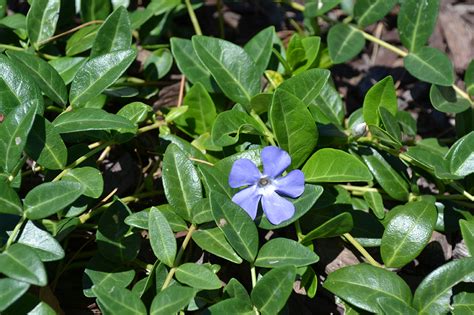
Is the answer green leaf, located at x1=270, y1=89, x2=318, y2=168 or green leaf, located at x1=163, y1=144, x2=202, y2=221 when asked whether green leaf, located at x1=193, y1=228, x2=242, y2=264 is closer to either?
green leaf, located at x1=163, y1=144, x2=202, y2=221

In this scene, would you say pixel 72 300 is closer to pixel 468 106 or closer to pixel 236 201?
pixel 236 201

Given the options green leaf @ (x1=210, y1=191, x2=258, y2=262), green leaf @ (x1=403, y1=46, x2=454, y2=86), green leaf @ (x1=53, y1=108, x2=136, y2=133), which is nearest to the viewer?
green leaf @ (x1=210, y1=191, x2=258, y2=262)

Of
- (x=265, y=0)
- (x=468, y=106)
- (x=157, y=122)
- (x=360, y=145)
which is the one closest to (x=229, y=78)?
(x=157, y=122)

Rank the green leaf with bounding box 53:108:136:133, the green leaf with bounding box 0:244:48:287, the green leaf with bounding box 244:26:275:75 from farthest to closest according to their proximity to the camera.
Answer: the green leaf with bounding box 244:26:275:75 → the green leaf with bounding box 53:108:136:133 → the green leaf with bounding box 0:244:48:287

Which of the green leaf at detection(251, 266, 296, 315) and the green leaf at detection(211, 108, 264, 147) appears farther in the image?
the green leaf at detection(211, 108, 264, 147)

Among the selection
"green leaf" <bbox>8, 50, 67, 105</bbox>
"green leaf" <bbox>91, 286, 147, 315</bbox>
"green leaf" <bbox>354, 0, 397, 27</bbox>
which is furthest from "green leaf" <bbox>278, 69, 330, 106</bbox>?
"green leaf" <bbox>91, 286, 147, 315</bbox>

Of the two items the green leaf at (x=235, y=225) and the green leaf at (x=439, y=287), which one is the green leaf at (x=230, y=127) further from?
the green leaf at (x=439, y=287)

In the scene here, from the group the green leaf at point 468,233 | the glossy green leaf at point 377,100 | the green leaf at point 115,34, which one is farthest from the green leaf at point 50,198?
the green leaf at point 468,233
